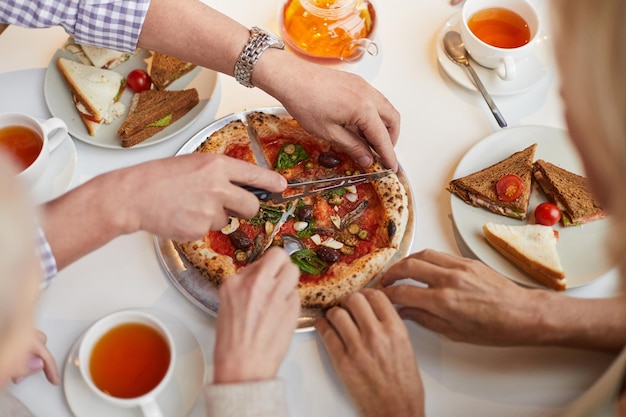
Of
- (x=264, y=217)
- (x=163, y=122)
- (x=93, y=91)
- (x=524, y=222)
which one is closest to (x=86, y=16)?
(x=93, y=91)

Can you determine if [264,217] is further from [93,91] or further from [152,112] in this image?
[93,91]

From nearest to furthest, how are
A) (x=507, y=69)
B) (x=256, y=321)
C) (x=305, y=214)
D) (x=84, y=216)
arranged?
1. (x=256, y=321)
2. (x=84, y=216)
3. (x=305, y=214)
4. (x=507, y=69)

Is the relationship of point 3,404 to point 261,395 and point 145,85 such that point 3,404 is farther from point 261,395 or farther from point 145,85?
point 145,85

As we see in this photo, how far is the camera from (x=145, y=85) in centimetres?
186

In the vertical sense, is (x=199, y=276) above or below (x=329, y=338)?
below

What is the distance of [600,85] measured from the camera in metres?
0.92

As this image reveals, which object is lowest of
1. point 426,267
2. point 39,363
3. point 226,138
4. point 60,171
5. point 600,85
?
point 39,363

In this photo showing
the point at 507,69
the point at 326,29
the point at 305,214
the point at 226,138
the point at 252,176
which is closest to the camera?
the point at 252,176

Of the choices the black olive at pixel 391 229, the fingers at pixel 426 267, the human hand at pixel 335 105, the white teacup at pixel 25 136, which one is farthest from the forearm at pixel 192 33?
the fingers at pixel 426 267

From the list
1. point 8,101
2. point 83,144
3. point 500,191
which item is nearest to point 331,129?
point 500,191

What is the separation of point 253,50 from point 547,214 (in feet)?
2.99

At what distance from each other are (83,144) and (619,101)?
143 cm

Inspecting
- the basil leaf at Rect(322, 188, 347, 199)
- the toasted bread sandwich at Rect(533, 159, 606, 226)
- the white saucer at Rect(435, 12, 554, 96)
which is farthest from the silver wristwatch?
the toasted bread sandwich at Rect(533, 159, 606, 226)

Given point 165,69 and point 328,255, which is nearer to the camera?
point 328,255
